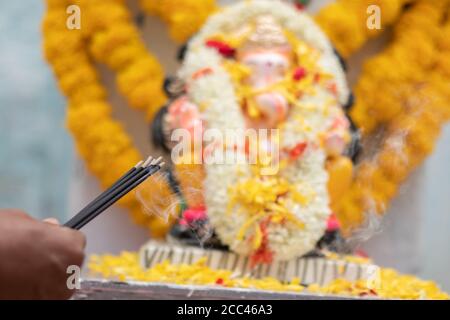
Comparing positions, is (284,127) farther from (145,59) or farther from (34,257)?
(34,257)

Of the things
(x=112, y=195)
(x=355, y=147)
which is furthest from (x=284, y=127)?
(x=112, y=195)

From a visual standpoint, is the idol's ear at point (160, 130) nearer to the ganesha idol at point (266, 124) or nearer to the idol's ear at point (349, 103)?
the ganesha idol at point (266, 124)

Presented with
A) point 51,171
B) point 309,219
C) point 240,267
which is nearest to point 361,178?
point 309,219

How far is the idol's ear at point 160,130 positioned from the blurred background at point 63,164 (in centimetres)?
33

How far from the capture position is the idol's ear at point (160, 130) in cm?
211

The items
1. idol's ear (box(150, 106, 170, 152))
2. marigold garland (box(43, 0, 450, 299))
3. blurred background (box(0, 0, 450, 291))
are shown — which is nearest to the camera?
idol's ear (box(150, 106, 170, 152))

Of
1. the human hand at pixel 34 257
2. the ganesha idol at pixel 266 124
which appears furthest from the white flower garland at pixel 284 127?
the human hand at pixel 34 257

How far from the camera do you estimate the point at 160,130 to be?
2115mm

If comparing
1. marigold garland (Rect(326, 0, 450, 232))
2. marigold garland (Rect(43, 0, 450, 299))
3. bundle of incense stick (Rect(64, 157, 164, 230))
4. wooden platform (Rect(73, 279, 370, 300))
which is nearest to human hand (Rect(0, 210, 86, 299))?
bundle of incense stick (Rect(64, 157, 164, 230))

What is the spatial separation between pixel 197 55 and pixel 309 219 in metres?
0.67

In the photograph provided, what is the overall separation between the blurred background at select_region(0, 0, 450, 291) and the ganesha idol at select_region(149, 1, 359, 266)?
410 mm

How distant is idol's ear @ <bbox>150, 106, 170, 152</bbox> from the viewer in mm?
2105

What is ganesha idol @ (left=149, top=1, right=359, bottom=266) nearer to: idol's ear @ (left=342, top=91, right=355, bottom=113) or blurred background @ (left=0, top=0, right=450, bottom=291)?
idol's ear @ (left=342, top=91, right=355, bottom=113)
